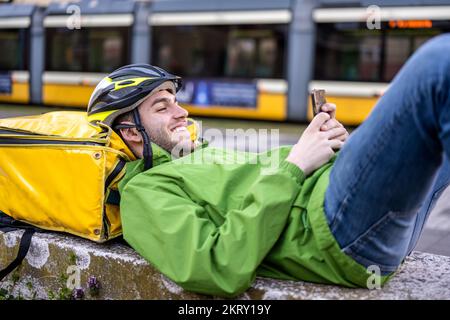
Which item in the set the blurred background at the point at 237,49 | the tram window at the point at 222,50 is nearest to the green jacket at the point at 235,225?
the blurred background at the point at 237,49

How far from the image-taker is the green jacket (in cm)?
187

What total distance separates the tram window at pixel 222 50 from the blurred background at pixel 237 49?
0.02 metres

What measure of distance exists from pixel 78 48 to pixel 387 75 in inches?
311

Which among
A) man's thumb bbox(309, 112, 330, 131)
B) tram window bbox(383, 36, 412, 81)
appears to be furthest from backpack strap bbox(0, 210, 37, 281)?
tram window bbox(383, 36, 412, 81)

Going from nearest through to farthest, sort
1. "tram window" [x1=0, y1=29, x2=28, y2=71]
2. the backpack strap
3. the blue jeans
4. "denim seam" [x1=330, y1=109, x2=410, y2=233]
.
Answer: the blue jeans < "denim seam" [x1=330, y1=109, x2=410, y2=233] < the backpack strap < "tram window" [x1=0, y1=29, x2=28, y2=71]

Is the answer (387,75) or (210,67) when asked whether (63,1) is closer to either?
(210,67)

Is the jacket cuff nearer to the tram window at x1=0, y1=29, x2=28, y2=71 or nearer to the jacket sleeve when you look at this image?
the jacket sleeve

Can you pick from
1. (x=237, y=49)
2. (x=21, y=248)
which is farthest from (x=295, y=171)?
(x=237, y=49)

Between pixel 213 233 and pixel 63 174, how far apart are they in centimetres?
76

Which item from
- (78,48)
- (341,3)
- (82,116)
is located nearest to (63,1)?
(78,48)

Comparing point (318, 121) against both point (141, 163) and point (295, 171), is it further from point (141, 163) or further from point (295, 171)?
point (141, 163)

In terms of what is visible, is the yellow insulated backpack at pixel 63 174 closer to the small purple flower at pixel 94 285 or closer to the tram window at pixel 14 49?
the small purple flower at pixel 94 285

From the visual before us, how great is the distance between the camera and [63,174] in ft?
7.78
